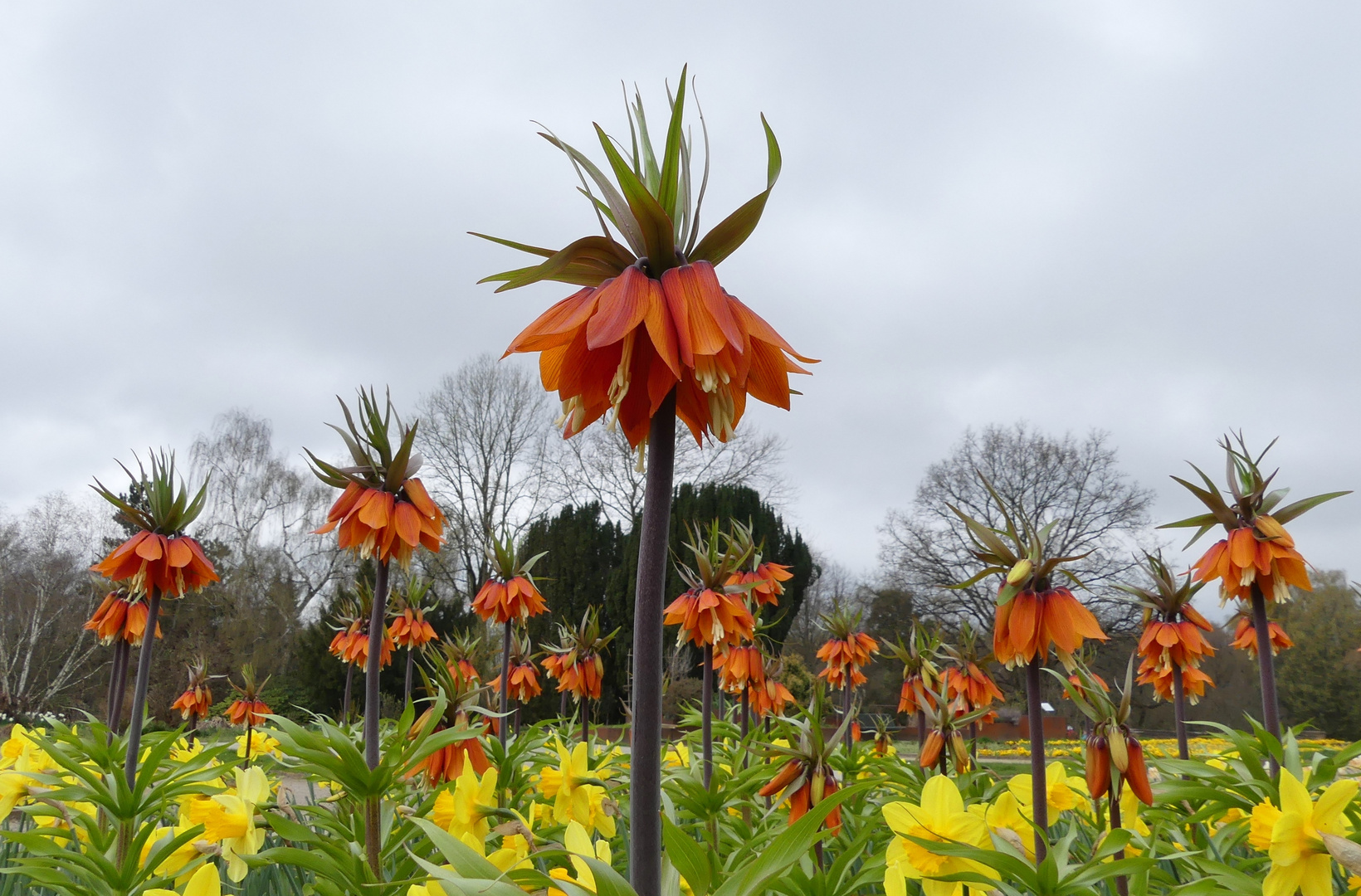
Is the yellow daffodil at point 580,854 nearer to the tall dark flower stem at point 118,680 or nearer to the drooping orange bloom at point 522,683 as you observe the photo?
the tall dark flower stem at point 118,680

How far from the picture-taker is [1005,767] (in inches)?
371

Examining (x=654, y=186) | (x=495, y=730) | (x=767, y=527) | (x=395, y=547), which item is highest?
(x=767, y=527)

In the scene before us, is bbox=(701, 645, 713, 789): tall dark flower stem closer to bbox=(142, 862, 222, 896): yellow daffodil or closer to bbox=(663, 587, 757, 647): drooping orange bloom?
bbox=(663, 587, 757, 647): drooping orange bloom

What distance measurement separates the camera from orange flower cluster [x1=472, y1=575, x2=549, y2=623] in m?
5.19

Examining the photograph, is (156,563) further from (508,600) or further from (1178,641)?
(1178,641)

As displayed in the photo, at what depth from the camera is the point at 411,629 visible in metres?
7.30

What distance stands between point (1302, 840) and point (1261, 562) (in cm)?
245

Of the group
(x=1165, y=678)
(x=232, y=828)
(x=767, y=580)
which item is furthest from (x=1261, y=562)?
(x=232, y=828)

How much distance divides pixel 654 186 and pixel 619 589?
52.4 ft

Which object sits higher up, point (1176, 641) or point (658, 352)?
point (658, 352)

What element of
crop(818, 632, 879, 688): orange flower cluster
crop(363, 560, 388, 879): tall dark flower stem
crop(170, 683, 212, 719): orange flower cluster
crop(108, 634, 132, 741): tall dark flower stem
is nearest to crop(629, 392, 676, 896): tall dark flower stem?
crop(363, 560, 388, 879): tall dark flower stem

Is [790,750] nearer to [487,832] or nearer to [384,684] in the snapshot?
[487,832]

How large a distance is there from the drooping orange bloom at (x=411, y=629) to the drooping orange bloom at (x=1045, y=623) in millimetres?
6060

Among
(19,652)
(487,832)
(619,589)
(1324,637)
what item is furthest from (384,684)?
(1324,637)
